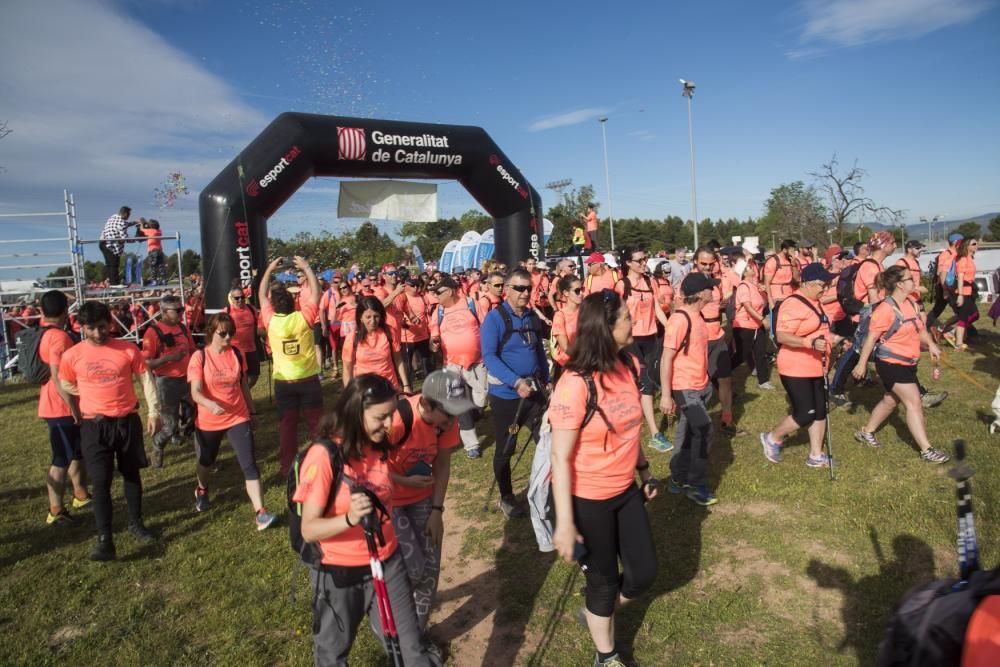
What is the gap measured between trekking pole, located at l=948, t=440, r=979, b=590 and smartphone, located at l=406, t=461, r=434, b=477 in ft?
7.35

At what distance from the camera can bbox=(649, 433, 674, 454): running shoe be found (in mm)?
6519

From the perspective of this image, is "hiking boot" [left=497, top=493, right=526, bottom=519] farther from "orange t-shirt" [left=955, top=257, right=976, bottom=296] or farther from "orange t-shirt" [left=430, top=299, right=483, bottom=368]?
"orange t-shirt" [left=955, top=257, right=976, bottom=296]

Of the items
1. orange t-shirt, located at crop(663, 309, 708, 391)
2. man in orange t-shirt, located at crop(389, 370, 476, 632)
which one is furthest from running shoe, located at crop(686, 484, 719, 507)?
man in orange t-shirt, located at crop(389, 370, 476, 632)

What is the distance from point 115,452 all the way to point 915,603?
5.40m

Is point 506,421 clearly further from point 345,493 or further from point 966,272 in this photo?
point 966,272

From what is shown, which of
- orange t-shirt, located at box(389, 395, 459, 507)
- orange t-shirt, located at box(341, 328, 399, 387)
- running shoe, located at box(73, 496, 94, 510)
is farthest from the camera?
running shoe, located at box(73, 496, 94, 510)

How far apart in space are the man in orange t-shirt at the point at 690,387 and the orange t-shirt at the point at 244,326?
5.95 meters

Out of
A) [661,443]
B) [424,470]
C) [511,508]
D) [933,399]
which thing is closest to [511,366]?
[511,508]

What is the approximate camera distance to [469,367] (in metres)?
6.04

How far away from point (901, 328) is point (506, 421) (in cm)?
369

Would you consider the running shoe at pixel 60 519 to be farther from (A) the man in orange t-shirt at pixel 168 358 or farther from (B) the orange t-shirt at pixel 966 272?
(B) the orange t-shirt at pixel 966 272

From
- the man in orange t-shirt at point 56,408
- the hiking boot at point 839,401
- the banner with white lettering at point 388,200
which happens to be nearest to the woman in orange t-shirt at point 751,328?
the hiking boot at point 839,401

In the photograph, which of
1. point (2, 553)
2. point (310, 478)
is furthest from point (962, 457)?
point (2, 553)

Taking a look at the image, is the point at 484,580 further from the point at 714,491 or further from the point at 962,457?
the point at 962,457
